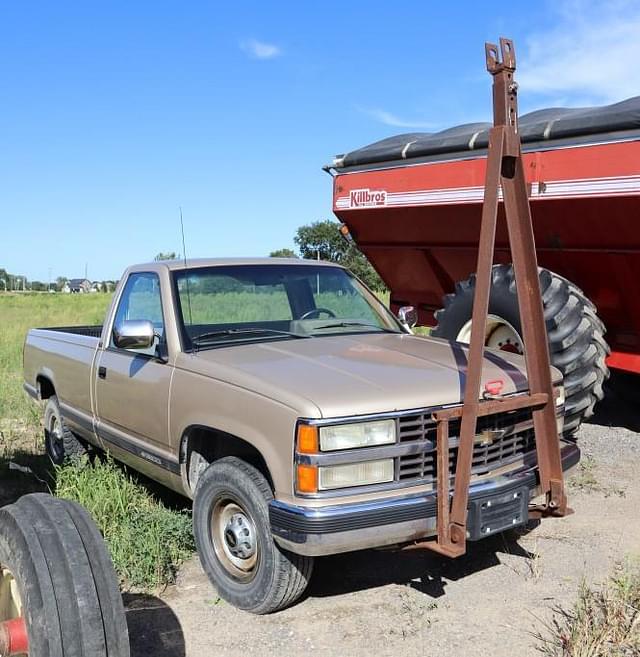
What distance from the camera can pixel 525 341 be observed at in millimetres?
3879

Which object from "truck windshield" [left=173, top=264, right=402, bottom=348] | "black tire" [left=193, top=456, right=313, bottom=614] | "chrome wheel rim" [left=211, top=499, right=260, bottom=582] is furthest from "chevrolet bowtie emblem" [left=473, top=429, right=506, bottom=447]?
"truck windshield" [left=173, top=264, right=402, bottom=348]

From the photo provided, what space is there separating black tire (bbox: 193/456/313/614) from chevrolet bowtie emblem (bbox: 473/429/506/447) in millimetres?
995

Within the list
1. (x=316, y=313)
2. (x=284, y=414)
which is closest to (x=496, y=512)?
(x=284, y=414)

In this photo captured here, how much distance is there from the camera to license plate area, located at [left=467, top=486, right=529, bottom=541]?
11.6 feet

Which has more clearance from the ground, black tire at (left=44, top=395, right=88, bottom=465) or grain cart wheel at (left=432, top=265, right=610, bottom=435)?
grain cart wheel at (left=432, top=265, right=610, bottom=435)

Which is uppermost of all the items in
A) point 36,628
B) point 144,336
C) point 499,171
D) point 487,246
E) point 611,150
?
point 611,150

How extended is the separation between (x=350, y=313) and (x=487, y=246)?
1.63m

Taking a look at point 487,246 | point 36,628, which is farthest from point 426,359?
point 36,628

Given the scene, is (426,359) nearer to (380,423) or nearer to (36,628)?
(380,423)

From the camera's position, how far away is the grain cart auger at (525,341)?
138 inches

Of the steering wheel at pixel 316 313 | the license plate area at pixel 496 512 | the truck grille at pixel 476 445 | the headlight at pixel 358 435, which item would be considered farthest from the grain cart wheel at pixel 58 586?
the steering wheel at pixel 316 313

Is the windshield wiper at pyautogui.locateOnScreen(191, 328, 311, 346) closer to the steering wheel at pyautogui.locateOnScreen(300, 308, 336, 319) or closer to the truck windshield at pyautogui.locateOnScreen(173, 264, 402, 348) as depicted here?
the truck windshield at pyautogui.locateOnScreen(173, 264, 402, 348)

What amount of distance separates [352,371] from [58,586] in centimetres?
179

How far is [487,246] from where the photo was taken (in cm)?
364
